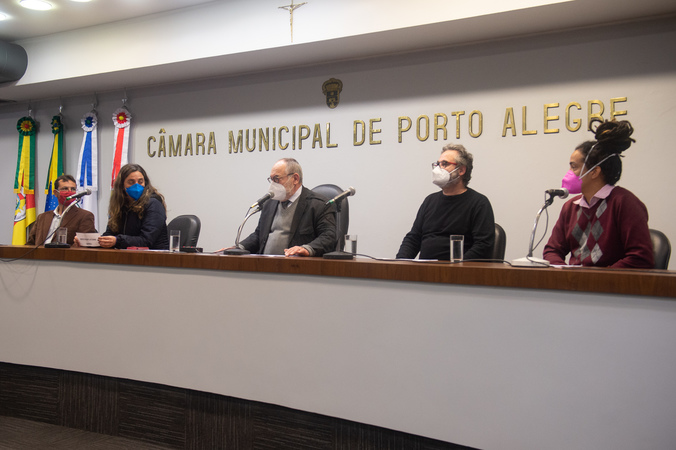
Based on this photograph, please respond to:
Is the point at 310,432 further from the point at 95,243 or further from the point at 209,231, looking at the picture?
the point at 209,231

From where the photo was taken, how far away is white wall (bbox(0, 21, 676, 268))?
338cm

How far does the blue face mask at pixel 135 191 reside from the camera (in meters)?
3.34

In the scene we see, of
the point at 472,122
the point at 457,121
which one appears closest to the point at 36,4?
the point at 457,121

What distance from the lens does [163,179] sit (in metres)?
5.07

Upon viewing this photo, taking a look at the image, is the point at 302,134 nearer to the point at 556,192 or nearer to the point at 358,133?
the point at 358,133

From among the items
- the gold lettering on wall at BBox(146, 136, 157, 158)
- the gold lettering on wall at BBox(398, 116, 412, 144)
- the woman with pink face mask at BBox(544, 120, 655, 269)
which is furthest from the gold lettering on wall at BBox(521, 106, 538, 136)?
the gold lettering on wall at BBox(146, 136, 157, 158)

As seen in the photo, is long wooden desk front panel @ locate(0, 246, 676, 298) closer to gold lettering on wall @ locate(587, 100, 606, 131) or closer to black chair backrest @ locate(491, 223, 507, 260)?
black chair backrest @ locate(491, 223, 507, 260)

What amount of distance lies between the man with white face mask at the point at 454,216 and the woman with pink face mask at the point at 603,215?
1.09 feet

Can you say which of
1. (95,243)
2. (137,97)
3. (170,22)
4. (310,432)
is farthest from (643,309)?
(137,97)

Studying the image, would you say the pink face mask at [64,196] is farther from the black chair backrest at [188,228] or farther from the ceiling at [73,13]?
the ceiling at [73,13]

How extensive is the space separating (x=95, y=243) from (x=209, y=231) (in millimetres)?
2031

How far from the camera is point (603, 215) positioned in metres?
2.29

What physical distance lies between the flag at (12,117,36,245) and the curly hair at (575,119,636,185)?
532cm

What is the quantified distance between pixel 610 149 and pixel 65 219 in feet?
10.7
